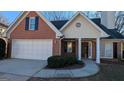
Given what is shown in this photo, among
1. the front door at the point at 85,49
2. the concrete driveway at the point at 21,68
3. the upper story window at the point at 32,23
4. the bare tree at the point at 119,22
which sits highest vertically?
the bare tree at the point at 119,22

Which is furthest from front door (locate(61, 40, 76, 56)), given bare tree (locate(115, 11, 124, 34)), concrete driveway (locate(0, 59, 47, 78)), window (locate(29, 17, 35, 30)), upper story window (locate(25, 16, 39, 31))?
bare tree (locate(115, 11, 124, 34))

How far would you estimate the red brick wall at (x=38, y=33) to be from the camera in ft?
65.2

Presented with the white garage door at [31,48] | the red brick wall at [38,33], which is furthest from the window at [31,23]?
the white garage door at [31,48]

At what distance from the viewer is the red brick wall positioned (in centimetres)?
1986

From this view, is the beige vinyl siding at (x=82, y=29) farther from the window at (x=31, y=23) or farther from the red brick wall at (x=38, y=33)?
the window at (x=31, y=23)

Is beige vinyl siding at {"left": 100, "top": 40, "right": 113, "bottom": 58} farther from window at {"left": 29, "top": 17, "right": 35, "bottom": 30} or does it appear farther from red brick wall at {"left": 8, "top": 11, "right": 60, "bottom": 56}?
window at {"left": 29, "top": 17, "right": 35, "bottom": 30}

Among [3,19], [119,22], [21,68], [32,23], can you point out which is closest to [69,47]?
[32,23]

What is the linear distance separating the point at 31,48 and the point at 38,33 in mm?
1973

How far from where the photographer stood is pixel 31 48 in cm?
2109

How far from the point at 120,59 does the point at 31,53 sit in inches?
421

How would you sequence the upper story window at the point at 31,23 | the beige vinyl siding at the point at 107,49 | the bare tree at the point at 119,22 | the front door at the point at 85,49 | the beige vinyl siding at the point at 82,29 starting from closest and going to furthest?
the beige vinyl siding at the point at 82,29
the upper story window at the point at 31,23
the beige vinyl siding at the point at 107,49
the front door at the point at 85,49
the bare tree at the point at 119,22

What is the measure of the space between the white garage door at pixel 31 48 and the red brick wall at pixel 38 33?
1.67 ft

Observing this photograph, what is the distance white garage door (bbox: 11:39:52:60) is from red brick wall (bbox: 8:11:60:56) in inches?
20.0

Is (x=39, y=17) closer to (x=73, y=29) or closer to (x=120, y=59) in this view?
(x=73, y=29)
